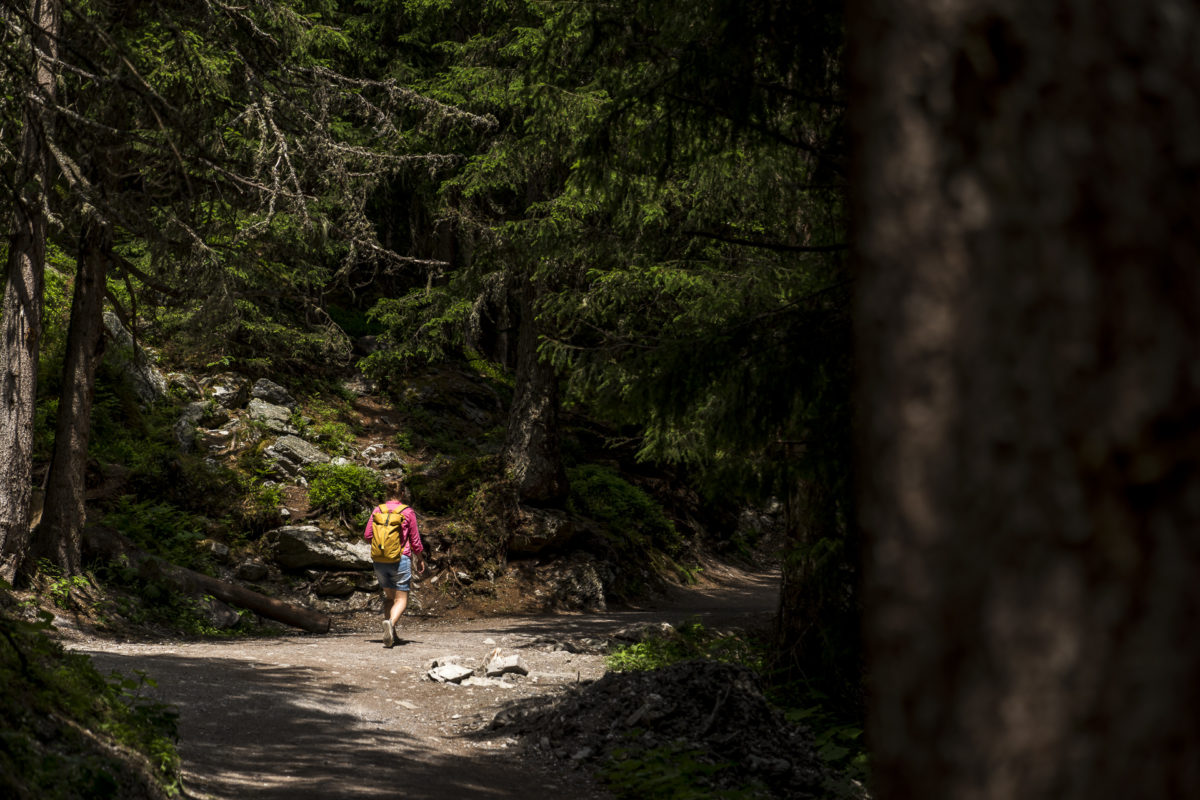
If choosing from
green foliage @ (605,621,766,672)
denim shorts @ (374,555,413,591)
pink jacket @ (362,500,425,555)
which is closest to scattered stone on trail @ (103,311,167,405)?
pink jacket @ (362,500,425,555)

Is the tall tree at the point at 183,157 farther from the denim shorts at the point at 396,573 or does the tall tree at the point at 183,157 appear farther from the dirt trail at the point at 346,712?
the denim shorts at the point at 396,573

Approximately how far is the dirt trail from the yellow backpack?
110 centimetres

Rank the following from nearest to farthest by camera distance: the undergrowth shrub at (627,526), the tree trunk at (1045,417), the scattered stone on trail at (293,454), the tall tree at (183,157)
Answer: the tree trunk at (1045,417) < the tall tree at (183,157) < the scattered stone on trail at (293,454) < the undergrowth shrub at (627,526)

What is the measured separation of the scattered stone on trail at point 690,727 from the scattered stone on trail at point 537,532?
333 inches

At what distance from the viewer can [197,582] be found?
1188cm

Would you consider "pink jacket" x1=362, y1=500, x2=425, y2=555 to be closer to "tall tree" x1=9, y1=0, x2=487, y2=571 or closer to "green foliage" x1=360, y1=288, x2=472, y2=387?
"tall tree" x1=9, y1=0, x2=487, y2=571

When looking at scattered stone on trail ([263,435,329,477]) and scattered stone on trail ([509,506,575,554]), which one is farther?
scattered stone on trail ([509,506,575,554])

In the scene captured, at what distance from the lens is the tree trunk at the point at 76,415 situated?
10633 millimetres

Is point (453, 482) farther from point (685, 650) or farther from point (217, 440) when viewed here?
point (685, 650)

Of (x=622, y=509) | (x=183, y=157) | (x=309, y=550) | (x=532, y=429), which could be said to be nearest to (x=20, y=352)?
(x=183, y=157)

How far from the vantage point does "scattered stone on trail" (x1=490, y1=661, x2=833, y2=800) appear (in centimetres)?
616

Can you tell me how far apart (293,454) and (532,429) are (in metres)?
4.31

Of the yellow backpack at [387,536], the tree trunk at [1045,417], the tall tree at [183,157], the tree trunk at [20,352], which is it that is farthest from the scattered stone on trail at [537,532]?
the tree trunk at [1045,417]

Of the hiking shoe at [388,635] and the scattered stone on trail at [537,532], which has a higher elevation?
the scattered stone on trail at [537,532]
